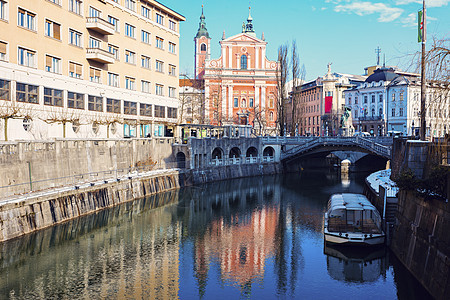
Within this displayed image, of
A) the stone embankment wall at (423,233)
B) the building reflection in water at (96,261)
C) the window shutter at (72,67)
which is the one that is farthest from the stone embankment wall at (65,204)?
the stone embankment wall at (423,233)

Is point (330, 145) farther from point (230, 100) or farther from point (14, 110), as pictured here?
point (14, 110)

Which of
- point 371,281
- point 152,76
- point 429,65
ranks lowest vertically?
point 371,281

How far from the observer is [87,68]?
5550 cm

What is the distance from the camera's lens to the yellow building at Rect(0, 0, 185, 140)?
44.0 m

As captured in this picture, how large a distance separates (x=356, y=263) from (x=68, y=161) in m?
28.5

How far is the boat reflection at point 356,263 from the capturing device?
92.2 ft

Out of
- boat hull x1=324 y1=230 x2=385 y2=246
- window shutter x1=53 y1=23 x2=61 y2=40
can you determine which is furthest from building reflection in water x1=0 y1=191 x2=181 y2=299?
window shutter x1=53 y1=23 x2=61 y2=40

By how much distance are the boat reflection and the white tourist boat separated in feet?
2.04

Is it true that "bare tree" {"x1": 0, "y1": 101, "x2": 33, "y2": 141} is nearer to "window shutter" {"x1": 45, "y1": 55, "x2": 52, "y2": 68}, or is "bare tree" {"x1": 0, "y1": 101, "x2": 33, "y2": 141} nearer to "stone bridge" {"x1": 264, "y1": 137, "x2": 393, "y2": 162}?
"window shutter" {"x1": 45, "y1": 55, "x2": 52, "y2": 68}

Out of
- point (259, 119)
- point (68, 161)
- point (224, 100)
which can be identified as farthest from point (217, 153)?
point (224, 100)

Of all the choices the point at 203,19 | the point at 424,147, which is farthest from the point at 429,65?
the point at 203,19

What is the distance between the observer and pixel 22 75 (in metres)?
44.8

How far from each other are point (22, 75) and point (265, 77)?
8239 centimetres

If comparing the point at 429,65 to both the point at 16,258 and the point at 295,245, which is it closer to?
the point at 295,245
